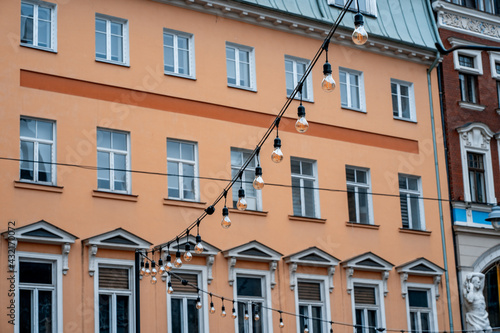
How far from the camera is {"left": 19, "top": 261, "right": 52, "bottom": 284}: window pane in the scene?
20969mm

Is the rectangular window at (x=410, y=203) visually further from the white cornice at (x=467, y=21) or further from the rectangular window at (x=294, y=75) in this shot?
the white cornice at (x=467, y=21)

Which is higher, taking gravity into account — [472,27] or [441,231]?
[472,27]

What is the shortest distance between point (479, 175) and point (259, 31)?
8.95 m

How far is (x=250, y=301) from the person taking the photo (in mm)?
24234

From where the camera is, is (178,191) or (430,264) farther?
(430,264)

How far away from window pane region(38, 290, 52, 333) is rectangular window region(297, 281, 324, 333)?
22.9 ft

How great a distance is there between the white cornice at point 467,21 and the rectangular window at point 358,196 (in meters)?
6.27

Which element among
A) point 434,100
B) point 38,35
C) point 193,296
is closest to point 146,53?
point 38,35

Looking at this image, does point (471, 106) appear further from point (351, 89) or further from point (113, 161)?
point (113, 161)

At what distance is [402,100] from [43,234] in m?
12.7

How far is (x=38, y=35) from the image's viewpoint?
2241 cm

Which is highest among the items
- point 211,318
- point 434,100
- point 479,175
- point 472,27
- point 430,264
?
point 472,27

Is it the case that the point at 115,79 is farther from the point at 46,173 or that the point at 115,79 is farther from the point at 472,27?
the point at 472,27

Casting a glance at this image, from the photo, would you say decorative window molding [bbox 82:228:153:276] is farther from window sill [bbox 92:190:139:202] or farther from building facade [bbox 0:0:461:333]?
window sill [bbox 92:190:139:202]
